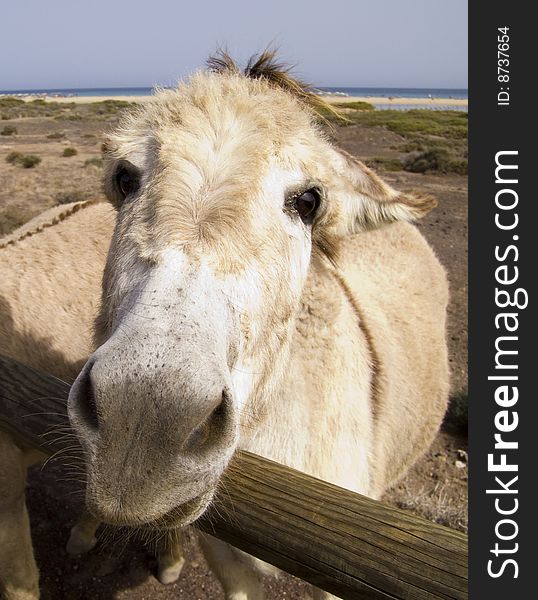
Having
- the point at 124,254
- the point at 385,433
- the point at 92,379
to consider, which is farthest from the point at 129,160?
the point at 385,433

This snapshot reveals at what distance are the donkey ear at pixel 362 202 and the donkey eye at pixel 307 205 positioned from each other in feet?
0.59

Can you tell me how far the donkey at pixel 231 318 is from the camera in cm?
116

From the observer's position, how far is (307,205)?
6.44 feet

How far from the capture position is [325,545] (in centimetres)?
136

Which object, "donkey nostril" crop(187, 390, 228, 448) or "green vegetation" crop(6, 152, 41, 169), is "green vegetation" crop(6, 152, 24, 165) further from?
"donkey nostril" crop(187, 390, 228, 448)

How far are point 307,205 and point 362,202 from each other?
451 millimetres

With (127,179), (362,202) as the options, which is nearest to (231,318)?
(127,179)

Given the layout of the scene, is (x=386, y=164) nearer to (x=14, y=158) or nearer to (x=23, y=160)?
(x=23, y=160)

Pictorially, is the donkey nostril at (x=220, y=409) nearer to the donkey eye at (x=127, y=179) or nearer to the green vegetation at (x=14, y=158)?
the donkey eye at (x=127, y=179)

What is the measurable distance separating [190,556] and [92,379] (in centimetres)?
309

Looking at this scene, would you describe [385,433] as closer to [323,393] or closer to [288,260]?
[323,393]

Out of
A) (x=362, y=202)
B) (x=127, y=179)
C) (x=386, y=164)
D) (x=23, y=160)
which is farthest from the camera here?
(x=386, y=164)

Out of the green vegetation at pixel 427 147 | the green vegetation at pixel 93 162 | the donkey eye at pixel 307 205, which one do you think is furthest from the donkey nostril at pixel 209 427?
Result: the green vegetation at pixel 93 162

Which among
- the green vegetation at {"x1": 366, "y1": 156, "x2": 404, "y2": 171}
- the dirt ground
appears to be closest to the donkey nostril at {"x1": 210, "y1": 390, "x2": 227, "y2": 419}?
the dirt ground
